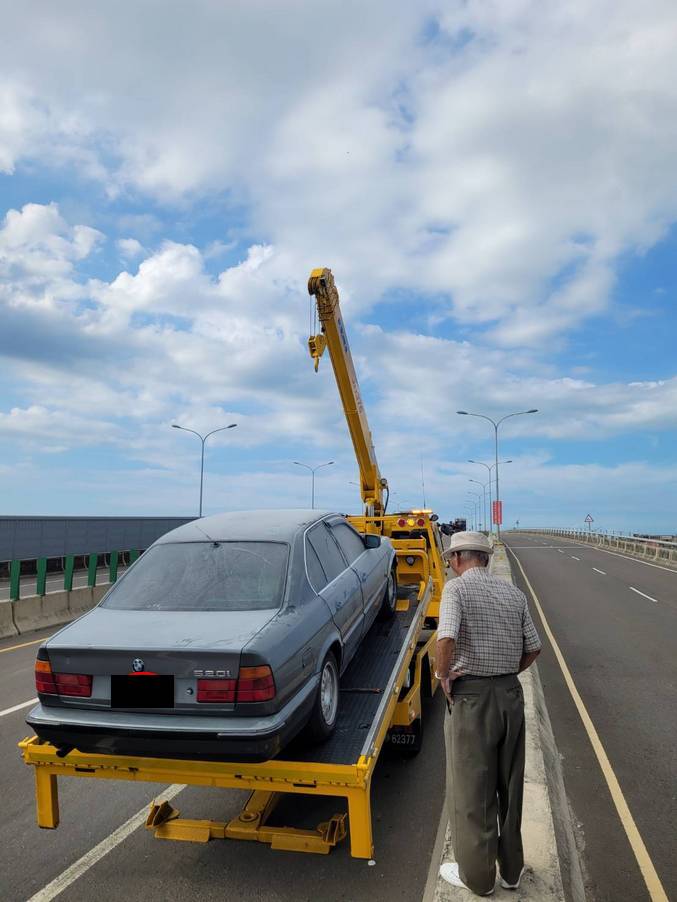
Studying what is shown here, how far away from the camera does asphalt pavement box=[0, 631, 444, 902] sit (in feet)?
12.2

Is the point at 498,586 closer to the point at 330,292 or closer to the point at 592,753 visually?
the point at 592,753

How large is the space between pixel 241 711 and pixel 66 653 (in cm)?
105

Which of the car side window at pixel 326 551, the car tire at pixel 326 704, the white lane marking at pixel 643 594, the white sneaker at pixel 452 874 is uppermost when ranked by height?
the car side window at pixel 326 551

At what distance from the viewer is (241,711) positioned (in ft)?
11.1

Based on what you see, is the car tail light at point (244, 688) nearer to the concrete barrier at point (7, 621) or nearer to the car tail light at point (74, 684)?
the car tail light at point (74, 684)

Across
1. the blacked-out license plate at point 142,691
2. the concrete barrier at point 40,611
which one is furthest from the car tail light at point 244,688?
the concrete barrier at point 40,611

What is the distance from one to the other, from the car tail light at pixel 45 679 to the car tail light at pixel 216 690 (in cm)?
87

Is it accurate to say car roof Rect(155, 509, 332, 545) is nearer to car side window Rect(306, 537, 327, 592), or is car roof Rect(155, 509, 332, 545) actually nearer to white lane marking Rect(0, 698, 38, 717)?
car side window Rect(306, 537, 327, 592)

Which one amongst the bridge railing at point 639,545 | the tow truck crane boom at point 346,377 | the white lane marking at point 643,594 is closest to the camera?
the tow truck crane boom at point 346,377

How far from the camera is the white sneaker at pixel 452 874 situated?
3.31 m

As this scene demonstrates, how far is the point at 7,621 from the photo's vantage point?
41.4 ft

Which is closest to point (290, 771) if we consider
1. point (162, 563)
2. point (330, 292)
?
point (162, 563)

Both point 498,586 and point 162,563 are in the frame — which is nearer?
point 498,586

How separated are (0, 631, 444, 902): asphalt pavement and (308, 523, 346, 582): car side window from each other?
1653mm
